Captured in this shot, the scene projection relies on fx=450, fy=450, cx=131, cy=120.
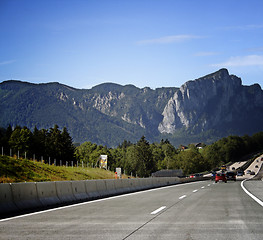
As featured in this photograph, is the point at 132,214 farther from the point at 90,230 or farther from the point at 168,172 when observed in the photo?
the point at 168,172

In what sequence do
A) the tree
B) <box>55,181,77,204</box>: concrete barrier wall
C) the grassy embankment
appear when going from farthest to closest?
the tree, the grassy embankment, <box>55,181,77,204</box>: concrete barrier wall

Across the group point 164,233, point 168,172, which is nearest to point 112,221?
point 164,233

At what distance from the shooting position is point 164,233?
912 centimetres

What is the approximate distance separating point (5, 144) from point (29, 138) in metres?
6.56

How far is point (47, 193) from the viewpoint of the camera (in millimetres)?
16125

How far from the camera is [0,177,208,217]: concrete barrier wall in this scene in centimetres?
1334

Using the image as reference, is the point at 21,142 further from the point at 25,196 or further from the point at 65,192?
the point at 25,196

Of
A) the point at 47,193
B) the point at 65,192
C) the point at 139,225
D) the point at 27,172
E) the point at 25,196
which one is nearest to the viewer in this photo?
the point at 139,225

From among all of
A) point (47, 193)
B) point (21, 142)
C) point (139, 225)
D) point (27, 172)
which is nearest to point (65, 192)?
point (47, 193)

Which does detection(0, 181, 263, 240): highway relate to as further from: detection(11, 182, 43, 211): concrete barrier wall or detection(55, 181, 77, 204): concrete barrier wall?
detection(55, 181, 77, 204): concrete barrier wall

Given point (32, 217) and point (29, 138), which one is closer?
point (32, 217)

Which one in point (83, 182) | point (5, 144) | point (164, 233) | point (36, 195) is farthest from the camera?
point (5, 144)

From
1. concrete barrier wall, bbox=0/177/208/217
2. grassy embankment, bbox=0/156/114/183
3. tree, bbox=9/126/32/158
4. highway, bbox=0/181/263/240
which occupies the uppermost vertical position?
tree, bbox=9/126/32/158

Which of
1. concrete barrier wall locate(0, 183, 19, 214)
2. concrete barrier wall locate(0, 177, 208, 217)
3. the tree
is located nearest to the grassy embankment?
concrete barrier wall locate(0, 177, 208, 217)
